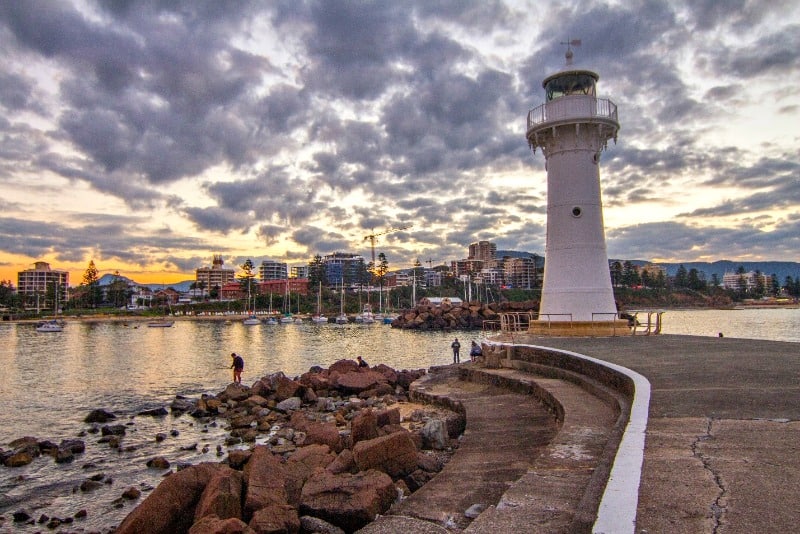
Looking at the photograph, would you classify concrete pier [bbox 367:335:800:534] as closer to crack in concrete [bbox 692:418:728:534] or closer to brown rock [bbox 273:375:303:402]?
crack in concrete [bbox 692:418:728:534]

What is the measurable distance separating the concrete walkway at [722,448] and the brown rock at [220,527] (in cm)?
450

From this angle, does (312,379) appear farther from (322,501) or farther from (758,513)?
(758,513)

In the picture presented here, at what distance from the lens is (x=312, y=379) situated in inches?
958

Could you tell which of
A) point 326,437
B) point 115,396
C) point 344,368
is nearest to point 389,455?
point 326,437

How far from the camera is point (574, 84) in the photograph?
22.2m

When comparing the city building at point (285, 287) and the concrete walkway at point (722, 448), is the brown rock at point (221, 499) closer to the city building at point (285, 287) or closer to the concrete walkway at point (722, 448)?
the concrete walkway at point (722, 448)

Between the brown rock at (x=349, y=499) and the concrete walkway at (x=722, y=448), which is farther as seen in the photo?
the brown rock at (x=349, y=499)

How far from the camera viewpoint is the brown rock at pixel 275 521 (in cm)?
708

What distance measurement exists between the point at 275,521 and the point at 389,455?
262 cm

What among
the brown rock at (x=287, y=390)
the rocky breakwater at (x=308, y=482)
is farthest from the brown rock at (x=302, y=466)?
the brown rock at (x=287, y=390)

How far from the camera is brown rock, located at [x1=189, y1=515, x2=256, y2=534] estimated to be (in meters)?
6.53

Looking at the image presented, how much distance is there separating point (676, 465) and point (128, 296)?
7610 inches

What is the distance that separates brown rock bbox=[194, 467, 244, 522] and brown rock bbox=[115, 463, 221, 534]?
26 cm

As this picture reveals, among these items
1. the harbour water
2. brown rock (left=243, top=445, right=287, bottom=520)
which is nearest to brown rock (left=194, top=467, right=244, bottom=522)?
brown rock (left=243, top=445, right=287, bottom=520)
